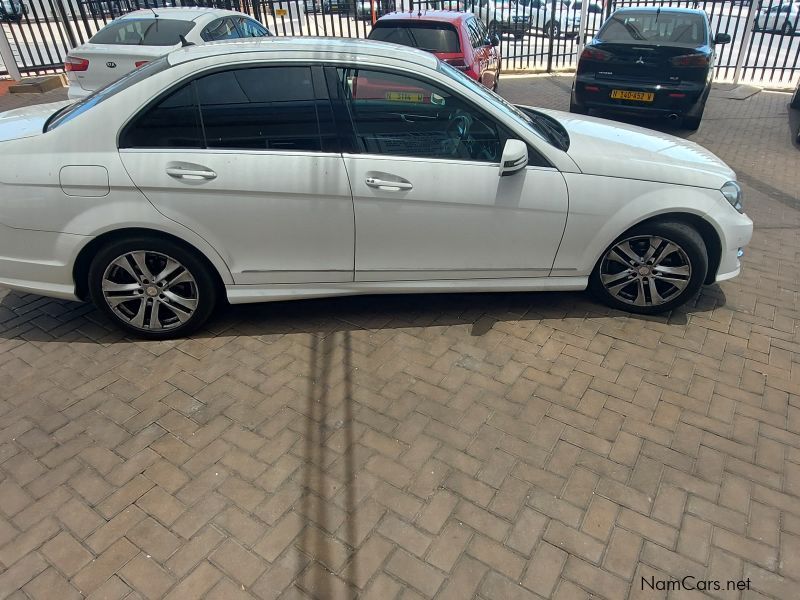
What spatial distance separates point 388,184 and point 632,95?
6.05 metres

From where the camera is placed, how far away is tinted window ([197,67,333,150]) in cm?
302

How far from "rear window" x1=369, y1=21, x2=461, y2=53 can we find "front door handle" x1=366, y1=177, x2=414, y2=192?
4.76 meters

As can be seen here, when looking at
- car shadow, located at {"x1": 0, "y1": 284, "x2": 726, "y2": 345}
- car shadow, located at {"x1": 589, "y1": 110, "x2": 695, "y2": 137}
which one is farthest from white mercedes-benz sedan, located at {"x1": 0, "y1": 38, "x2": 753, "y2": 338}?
car shadow, located at {"x1": 589, "y1": 110, "x2": 695, "y2": 137}

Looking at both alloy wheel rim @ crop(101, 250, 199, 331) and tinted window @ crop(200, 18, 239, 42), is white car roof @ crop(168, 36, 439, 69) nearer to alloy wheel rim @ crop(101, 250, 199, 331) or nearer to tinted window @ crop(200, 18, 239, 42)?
alloy wheel rim @ crop(101, 250, 199, 331)

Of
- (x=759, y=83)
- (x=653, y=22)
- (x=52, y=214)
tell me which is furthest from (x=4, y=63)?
(x=759, y=83)

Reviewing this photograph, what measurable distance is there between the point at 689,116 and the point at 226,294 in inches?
289

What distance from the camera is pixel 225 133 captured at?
304 cm

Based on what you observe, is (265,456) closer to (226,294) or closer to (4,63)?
(226,294)

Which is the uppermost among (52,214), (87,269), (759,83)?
(52,214)

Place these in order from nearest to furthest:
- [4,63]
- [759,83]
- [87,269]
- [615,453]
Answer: [615,453] < [87,269] < [4,63] < [759,83]

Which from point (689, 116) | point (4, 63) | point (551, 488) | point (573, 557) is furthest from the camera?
point (4, 63)

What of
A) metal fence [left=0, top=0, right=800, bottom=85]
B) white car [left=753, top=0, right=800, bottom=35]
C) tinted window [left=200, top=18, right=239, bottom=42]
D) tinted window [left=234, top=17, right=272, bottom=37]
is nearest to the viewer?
tinted window [left=200, top=18, right=239, bottom=42]

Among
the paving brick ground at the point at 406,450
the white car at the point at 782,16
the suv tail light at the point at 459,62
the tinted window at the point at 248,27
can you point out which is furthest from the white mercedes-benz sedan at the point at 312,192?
the white car at the point at 782,16

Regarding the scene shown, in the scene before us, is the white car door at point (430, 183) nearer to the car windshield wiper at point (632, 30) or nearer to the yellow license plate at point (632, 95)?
the yellow license plate at point (632, 95)
